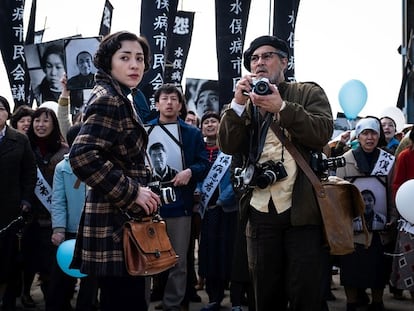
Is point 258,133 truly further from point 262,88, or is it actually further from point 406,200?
point 406,200

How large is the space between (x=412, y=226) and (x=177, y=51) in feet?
21.3

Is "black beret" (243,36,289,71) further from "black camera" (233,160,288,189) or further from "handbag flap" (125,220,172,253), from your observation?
"handbag flap" (125,220,172,253)

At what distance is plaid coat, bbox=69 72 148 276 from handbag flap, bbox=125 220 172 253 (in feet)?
0.26

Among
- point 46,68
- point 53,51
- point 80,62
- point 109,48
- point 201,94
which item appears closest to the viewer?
point 109,48

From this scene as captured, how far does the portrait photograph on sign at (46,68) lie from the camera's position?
25.0ft

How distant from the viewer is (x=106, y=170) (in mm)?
2697

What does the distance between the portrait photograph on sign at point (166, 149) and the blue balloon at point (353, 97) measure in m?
5.97

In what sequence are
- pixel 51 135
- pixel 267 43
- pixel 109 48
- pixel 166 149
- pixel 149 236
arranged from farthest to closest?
1. pixel 51 135
2. pixel 166 149
3. pixel 267 43
4. pixel 109 48
5. pixel 149 236

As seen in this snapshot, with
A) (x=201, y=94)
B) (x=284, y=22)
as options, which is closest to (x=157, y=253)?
(x=284, y=22)

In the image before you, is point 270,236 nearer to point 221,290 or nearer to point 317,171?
point 317,171

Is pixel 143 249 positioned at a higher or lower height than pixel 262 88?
lower

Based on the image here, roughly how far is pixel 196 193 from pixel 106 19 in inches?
142

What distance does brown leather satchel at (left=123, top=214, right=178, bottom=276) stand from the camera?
274 centimetres

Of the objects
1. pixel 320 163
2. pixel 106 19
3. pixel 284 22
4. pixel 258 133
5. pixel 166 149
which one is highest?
pixel 284 22
